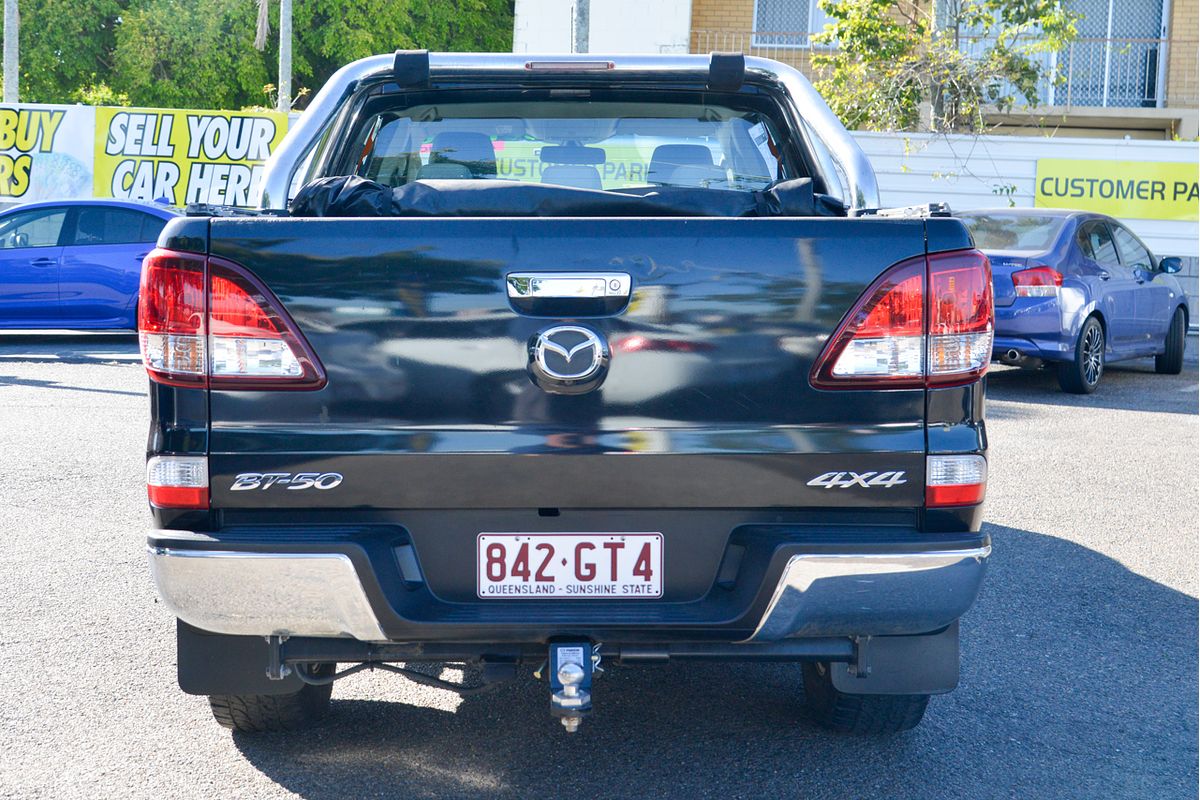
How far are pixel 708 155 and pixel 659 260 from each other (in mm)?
1659

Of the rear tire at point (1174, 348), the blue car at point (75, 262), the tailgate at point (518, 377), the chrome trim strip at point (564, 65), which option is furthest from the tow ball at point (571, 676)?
the blue car at point (75, 262)

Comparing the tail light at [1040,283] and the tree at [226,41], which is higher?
the tree at [226,41]

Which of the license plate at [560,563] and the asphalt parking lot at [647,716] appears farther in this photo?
the asphalt parking lot at [647,716]

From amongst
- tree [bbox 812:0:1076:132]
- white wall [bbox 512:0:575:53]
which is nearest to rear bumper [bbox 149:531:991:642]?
tree [bbox 812:0:1076:132]

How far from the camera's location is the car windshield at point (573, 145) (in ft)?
14.7

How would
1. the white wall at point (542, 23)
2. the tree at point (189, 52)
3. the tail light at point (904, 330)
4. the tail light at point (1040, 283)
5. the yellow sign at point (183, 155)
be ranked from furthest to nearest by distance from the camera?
the tree at point (189, 52) < the white wall at point (542, 23) < the yellow sign at point (183, 155) < the tail light at point (1040, 283) < the tail light at point (904, 330)

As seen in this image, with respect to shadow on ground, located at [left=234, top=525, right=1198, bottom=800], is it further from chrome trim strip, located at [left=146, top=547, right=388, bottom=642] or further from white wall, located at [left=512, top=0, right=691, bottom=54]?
white wall, located at [left=512, top=0, right=691, bottom=54]

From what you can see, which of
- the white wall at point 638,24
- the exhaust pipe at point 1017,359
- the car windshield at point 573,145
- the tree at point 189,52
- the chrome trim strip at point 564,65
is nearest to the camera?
the chrome trim strip at point 564,65

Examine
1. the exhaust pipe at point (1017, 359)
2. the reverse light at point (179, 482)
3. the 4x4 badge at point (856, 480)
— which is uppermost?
the 4x4 badge at point (856, 480)

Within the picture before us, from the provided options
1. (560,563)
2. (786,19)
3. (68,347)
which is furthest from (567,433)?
(786,19)

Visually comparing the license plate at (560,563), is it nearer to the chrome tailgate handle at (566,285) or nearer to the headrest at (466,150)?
the chrome tailgate handle at (566,285)

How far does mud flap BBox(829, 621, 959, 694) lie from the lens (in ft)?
10.7

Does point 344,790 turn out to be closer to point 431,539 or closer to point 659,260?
point 431,539

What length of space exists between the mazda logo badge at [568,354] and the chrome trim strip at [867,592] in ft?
1.94
